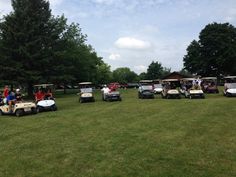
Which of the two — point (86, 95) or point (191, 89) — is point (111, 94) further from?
point (191, 89)

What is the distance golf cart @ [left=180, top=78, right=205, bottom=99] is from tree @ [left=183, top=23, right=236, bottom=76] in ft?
105

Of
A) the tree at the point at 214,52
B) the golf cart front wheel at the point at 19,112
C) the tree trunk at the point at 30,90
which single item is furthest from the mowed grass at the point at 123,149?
the tree at the point at 214,52

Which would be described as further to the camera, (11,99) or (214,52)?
(214,52)

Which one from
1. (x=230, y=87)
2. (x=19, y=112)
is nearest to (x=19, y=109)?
(x=19, y=112)

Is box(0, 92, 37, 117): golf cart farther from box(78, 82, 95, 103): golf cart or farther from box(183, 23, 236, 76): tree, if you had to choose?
box(183, 23, 236, 76): tree

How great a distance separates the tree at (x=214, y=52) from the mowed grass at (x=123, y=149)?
5010 centimetres

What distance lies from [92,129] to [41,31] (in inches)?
1186

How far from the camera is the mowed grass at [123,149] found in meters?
7.28

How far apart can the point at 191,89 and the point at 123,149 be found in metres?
20.3

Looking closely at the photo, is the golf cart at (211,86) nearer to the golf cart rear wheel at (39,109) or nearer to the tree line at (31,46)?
the tree line at (31,46)

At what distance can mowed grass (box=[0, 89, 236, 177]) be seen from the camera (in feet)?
23.9

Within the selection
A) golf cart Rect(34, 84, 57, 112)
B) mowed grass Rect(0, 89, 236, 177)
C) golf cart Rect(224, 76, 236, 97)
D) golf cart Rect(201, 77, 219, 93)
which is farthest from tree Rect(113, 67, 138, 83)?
mowed grass Rect(0, 89, 236, 177)

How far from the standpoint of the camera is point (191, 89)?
1120 inches

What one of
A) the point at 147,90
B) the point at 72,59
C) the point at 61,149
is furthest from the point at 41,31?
the point at 61,149
